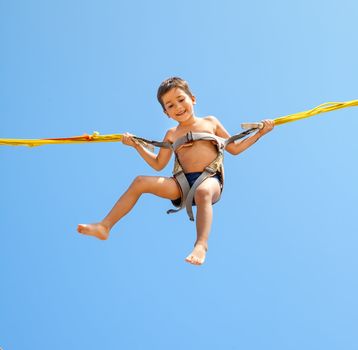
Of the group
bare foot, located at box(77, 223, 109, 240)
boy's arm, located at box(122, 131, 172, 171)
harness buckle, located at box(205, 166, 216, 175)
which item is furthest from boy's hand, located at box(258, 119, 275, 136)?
bare foot, located at box(77, 223, 109, 240)

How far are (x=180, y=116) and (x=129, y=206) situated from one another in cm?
112

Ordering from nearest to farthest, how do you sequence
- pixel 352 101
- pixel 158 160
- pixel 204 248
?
pixel 204 248, pixel 352 101, pixel 158 160

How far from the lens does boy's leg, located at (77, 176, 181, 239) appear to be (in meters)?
5.90

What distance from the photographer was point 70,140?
22.2 feet

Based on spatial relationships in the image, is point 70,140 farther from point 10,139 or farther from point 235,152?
point 235,152

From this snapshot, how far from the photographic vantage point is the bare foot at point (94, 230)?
588 cm

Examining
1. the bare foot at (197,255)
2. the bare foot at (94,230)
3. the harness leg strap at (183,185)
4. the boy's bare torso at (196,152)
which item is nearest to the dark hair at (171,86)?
the boy's bare torso at (196,152)

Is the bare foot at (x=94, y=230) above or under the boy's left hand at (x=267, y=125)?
under

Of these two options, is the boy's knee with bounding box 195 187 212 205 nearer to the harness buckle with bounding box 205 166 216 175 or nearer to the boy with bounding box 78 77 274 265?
the boy with bounding box 78 77 274 265

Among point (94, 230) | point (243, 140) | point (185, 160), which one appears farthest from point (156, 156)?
point (94, 230)

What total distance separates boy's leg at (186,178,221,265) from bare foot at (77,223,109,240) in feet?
2.86

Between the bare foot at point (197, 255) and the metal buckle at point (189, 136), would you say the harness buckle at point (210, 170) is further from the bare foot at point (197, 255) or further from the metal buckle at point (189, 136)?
the bare foot at point (197, 255)

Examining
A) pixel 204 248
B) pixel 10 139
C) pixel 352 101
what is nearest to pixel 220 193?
pixel 204 248

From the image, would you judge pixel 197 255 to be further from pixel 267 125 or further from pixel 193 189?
pixel 267 125
